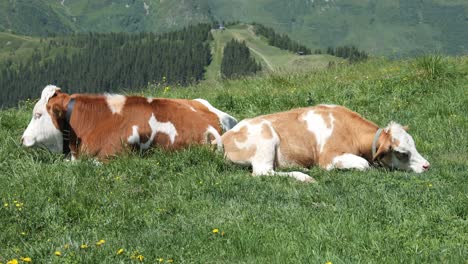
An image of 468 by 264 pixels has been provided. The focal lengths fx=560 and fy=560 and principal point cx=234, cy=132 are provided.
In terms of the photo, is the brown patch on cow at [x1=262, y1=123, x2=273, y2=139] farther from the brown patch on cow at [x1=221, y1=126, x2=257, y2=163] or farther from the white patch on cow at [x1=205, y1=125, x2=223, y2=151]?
the white patch on cow at [x1=205, y1=125, x2=223, y2=151]

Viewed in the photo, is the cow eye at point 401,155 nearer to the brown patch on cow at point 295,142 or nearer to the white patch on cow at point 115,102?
the brown patch on cow at point 295,142

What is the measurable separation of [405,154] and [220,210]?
4.25 metres

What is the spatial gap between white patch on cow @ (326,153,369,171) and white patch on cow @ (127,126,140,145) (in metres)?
3.60

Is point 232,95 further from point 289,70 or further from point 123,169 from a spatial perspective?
point 123,169

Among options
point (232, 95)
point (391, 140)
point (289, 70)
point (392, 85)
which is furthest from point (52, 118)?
point (289, 70)

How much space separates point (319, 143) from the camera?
10766mm

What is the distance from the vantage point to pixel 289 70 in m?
22.8

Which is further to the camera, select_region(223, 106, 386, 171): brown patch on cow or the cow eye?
select_region(223, 106, 386, 171): brown patch on cow

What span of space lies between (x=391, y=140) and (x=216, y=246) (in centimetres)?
518

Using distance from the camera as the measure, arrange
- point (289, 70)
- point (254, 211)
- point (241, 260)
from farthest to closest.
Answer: point (289, 70) → point (254, 211) → point (241, 260)

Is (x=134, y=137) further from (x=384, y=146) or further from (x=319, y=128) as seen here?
(x=384, y=146)

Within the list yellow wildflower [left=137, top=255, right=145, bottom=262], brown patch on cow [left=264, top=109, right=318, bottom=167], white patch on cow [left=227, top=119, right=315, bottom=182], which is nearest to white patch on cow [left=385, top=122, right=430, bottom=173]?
brown patch on cow [left=264, top=109, right=318, bottom=167]

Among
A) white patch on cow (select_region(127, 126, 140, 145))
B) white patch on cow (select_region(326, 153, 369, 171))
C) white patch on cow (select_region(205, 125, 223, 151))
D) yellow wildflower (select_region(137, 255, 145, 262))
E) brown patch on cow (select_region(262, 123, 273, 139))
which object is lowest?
white patch on cow (select_region(326, 153, 369, 171))

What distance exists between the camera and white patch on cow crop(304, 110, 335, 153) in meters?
10.7
